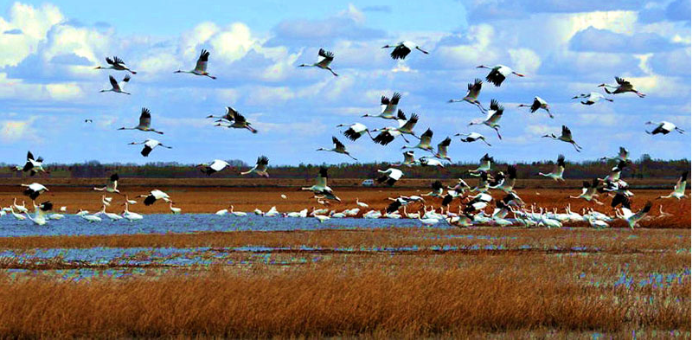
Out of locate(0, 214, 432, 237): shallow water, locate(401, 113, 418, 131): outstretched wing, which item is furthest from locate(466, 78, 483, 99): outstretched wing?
locate(0, 214, 432, 237): shallow water

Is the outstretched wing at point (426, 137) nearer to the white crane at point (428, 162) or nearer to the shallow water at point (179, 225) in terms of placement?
the white crane at point (428, 162)

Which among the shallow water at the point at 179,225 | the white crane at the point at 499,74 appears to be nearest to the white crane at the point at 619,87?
the white crane at the point at 499,74

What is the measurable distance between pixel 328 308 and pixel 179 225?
31.7 metres

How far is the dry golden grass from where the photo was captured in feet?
→ 55.6

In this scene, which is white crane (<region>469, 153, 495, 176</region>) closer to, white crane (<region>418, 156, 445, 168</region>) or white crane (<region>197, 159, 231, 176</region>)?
white crane (<region>418, 156, 445, 168</region>)

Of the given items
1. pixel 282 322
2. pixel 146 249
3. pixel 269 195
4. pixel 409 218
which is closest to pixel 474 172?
pixel 146 249

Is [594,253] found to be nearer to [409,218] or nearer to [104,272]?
[104,272]

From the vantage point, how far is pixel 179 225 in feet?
160

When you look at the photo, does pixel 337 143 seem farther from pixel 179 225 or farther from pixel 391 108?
pixel 179 225

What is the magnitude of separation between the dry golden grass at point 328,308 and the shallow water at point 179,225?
22837 millimetres

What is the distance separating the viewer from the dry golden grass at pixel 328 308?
1694 cm

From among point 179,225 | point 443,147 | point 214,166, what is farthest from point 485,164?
point 179,225

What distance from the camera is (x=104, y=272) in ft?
84.8

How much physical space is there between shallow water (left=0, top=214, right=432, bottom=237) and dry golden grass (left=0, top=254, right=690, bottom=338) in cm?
2284
